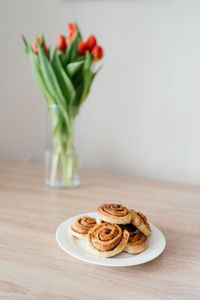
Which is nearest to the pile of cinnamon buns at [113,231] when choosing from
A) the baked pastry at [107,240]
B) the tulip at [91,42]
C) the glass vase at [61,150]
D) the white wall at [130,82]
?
the baked pastry at [107,240]

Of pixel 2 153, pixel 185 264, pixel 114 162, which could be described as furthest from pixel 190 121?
pixel 2 153

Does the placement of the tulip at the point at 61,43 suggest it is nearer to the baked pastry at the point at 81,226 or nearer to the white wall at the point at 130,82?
the white wall at the point at 130,82

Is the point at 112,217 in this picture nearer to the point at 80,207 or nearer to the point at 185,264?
the point at 185,264

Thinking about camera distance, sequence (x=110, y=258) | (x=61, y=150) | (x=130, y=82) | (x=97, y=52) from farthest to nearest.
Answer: (x=130, y=82), (x=61, y=150), (x=97, y=52), (x=110, y=258)

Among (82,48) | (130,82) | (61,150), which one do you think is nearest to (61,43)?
(82,48)

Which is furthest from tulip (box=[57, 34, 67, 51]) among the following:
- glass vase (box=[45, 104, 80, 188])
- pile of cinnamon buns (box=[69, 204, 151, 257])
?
pile of cinnamon buns (box=[69, 204, 151, 257])

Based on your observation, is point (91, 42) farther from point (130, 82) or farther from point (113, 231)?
point (113, 231)
